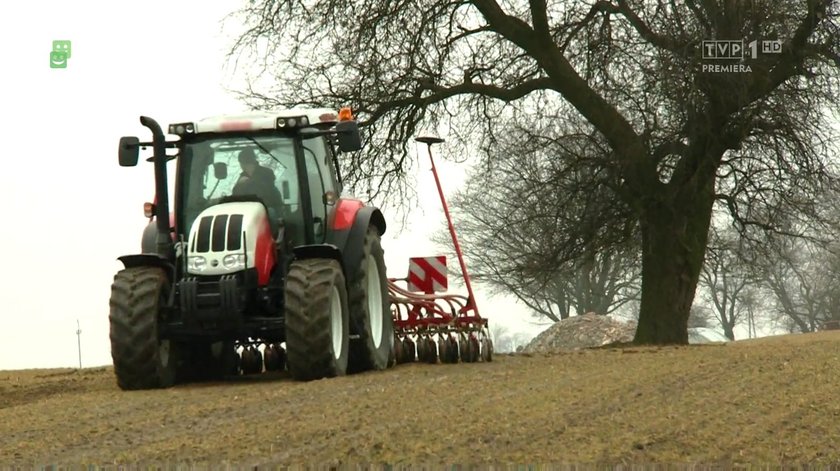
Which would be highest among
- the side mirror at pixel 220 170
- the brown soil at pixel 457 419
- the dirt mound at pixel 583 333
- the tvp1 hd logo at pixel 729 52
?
the tvp1 hd logo at pixel 729 52

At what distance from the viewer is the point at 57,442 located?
662cm

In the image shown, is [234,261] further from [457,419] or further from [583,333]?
[583,333]

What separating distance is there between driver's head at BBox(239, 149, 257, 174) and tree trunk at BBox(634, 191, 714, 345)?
1023 centimetres

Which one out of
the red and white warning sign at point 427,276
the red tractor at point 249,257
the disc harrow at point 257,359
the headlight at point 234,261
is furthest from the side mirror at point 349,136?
the red and white warning sign at point 427,276

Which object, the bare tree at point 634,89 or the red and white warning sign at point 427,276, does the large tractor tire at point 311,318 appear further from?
the bare tree at point 634,89

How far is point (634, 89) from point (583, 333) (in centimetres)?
1236

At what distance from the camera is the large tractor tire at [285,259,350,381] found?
9.91m

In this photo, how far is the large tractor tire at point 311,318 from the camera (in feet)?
32.5

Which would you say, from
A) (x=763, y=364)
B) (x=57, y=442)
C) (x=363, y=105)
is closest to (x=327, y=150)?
(x=763, y=364)

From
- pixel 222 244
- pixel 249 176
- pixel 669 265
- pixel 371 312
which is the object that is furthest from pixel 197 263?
pixel 669 265

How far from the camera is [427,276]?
14883 millimetres

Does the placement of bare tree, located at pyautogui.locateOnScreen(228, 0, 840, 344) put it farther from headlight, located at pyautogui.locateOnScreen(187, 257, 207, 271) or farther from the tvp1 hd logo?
headlight, located at pyautogui.locateOnScreen(187, 257, 207, 271)

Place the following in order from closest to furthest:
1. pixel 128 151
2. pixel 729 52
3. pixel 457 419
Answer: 1. pixel 457 419
2. pixel 128 151
3. pixel 729 52

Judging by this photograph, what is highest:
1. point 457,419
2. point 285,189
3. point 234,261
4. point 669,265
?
point 285,189
